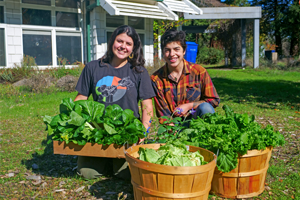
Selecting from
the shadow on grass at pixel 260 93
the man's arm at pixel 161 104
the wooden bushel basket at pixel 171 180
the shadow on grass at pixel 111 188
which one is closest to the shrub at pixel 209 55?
the shadow on grass at pixel 260 93

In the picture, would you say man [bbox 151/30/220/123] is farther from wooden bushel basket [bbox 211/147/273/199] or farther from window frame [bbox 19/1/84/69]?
window frame [bbox 19/1/84/69]

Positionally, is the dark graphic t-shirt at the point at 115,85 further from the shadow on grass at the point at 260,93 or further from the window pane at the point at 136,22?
the window pane at the point at 136,22

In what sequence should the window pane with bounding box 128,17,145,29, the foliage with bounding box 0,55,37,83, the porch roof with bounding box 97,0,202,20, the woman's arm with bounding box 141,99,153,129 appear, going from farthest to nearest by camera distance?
1. the window pane with bounding box 128,17,145,29
2. the porch roof with bounding box 97,0,202,20
3. the foliage with bounding box 0,55,37,83
4. the woman's arm with bounding box 141,99,153,129

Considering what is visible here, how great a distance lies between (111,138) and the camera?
92.7 inches

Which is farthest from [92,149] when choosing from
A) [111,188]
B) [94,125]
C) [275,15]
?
[275,15]

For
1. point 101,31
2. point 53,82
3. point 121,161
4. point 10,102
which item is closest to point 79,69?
point 53,82

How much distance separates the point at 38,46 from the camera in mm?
9609

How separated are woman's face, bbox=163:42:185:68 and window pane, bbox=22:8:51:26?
782 cm

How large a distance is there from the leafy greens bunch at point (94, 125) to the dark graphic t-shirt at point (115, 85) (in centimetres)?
46

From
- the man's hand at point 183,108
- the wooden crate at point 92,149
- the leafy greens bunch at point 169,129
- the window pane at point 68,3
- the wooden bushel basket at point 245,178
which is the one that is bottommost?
the wooden bushel basket at point 245,178

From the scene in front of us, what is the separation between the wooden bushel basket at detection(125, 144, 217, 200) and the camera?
5.74ft

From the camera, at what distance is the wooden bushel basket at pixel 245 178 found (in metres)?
2.26

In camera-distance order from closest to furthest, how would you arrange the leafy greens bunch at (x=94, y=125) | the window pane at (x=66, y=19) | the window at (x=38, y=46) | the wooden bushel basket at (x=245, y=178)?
the wooden bushel basket at (x=245, y=178) < the leafy greens bunch at (x=94, y=125) < the window at (x=38, y=46) < the window pane at (x=66, y=19)

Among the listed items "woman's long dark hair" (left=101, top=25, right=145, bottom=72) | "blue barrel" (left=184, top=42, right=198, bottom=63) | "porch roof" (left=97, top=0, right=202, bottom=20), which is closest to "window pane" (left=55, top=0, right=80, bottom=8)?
"porch roof" (left=97, top=0, right=202, bottom=20)
